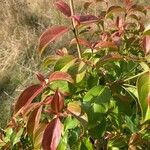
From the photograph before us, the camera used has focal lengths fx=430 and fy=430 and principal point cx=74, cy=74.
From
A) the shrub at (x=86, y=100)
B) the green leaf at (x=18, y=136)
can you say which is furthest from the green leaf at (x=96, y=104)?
the green leaf at (x=18, y=136)

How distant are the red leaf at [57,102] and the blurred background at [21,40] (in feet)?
9.05

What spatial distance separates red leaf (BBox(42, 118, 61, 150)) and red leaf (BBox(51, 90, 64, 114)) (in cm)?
3

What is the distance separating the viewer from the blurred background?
4.36 metres

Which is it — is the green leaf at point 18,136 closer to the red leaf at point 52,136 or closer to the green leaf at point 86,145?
the green leaf at point 86,145

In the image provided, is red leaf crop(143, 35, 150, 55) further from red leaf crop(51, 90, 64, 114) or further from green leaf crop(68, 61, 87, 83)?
red leaf crop(51, 90, 64, 114)

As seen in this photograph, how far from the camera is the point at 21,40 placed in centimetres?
532

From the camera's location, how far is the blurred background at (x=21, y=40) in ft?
14.3

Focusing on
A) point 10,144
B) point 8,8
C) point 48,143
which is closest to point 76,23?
point 48,143

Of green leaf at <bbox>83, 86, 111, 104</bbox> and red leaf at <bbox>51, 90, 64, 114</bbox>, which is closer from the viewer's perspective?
red leaf at <bbox>51, 90, 64, 114</bbox>

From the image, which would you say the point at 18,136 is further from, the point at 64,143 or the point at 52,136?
the point at 52,136

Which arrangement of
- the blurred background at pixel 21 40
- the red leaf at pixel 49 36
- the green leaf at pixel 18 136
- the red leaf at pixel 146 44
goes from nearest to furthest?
1. the red leaf at pixel 49 36
2. the red leaf at pixel 146 44
3. the green leaf at pixel 18 136
4. the blurred background at pixel 21 40

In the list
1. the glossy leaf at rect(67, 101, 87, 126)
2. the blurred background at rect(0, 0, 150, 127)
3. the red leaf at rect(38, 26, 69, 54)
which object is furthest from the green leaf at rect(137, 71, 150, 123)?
the blurred background at rect(0, 0, 150, 127)

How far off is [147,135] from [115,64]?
0.69 ft

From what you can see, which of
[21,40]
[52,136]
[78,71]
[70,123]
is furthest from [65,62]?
[21,40]
